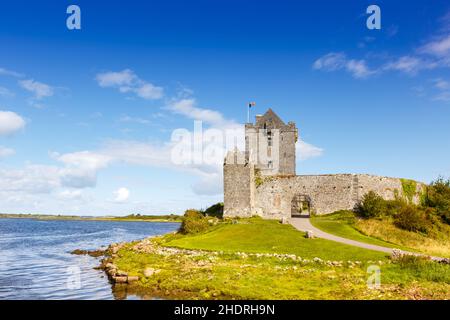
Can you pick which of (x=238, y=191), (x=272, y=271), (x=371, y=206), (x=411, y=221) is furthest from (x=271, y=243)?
(x=371, y=206)

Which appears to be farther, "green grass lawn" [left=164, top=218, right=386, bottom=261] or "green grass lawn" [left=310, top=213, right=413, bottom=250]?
"green grass lawn" [left=310, top=213, right=413, bottom=250]

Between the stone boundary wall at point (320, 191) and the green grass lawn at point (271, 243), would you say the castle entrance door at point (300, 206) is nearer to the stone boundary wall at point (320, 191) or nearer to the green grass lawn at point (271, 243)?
the stone boundary wall at point (320, 191)

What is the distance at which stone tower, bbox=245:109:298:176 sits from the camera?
226 feet

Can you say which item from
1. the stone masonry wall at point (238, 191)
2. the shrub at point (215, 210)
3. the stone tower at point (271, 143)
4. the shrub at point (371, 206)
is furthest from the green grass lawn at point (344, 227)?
the stone tower at point (271, 143)

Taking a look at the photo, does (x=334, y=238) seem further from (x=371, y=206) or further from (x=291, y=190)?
(x=291, y=190)

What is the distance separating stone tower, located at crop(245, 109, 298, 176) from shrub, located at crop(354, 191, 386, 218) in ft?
56.9

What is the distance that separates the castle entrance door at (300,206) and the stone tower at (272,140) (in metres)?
7.12

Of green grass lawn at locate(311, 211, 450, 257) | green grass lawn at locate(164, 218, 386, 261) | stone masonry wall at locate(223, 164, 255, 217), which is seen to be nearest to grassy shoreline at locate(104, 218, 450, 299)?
green grass lawn at locate(164, 218, 386, 261)

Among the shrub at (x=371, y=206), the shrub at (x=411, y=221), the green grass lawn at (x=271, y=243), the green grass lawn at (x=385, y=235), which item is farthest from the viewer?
the shrub at (x=371, y=206)

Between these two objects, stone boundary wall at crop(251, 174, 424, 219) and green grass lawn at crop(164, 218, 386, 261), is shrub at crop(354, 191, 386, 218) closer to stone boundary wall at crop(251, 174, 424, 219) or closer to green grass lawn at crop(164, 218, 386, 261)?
stone boundary wall at crop(251, 174, 424, 219)

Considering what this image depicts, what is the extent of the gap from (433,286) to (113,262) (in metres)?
24.4

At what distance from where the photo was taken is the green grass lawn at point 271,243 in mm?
30078

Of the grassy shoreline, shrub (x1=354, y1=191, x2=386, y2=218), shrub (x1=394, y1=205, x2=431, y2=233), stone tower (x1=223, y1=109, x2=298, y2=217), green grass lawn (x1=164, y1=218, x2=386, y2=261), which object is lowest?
the grassy shoreline
